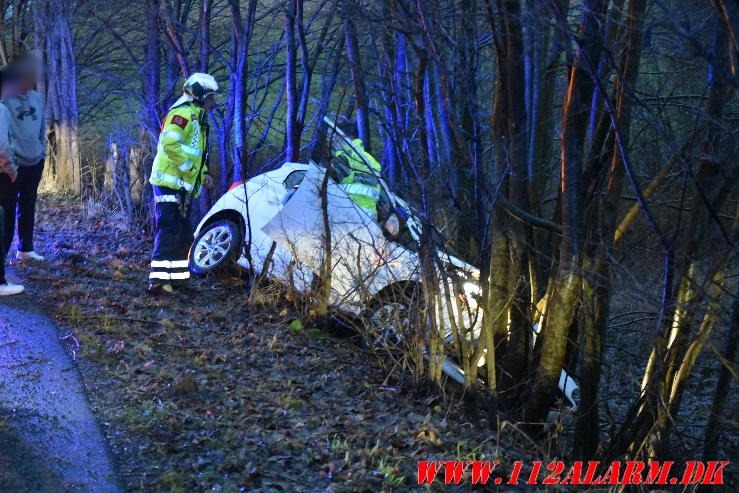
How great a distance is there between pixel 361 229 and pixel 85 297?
2.70m

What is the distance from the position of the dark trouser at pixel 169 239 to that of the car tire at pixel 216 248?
32.0 inches

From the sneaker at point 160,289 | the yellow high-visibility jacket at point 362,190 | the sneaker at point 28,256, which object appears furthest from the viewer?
the sneaker at point 28,256

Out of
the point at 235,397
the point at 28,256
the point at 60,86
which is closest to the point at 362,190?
the point at 235,397

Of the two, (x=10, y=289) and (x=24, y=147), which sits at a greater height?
(x=24, y=147)

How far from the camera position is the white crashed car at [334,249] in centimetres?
673

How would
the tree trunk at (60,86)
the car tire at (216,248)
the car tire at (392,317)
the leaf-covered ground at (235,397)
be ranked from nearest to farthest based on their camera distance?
1. the leaf-covered ground at (235,397)
2. the car tire at (392,317)
3. the car tire at (216,248)
4. the tree trunk at (60,86)

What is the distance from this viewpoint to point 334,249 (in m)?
7.62

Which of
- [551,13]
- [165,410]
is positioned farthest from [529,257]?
[165,410]

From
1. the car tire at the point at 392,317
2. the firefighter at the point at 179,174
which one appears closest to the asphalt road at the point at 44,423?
the firefighter at the point at 179,174

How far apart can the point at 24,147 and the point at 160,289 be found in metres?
1.93

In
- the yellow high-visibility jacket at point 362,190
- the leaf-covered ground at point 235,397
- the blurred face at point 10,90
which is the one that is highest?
the blurred face at point 10,90

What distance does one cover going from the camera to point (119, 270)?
29.4 feet

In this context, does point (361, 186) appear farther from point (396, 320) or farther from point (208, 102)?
point (208, 102)

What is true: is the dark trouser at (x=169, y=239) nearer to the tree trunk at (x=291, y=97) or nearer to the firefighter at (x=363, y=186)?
the firefighter at (x=363, y=186)
